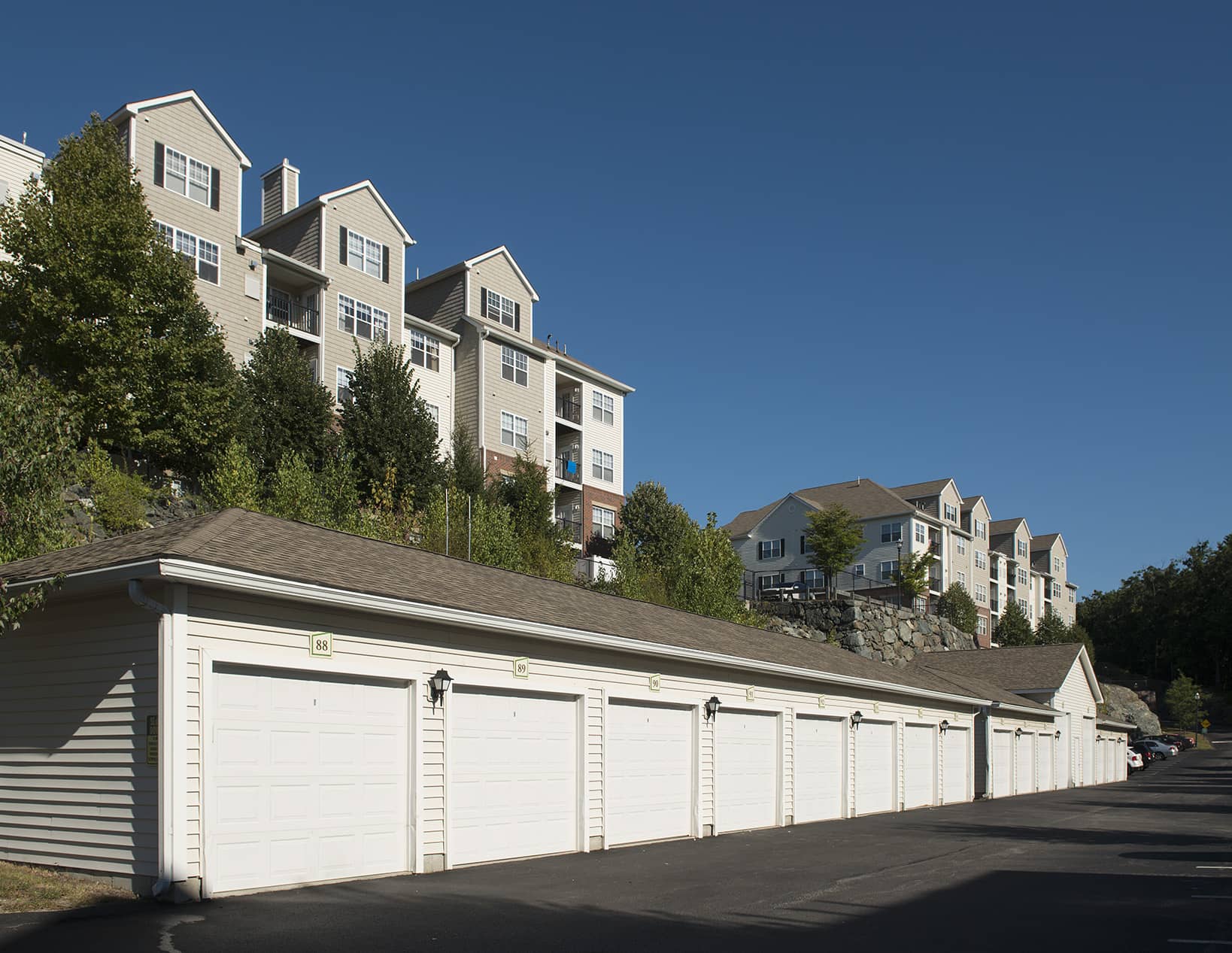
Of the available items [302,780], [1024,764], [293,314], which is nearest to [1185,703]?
[1024,764]

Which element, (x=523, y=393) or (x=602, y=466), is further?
(x=602, y=466)

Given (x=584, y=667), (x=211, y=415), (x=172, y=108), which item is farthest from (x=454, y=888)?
(x=172, y=108)

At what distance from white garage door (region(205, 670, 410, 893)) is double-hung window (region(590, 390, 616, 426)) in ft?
136

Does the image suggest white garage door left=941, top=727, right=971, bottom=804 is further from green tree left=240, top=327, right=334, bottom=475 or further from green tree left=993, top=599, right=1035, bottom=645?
green tree left=993, top=599, right=1035, bottom=645

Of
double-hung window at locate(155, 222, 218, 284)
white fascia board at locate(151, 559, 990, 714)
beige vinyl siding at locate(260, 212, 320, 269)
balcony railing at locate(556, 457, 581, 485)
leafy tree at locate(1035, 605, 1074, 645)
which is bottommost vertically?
leafy tree at locate(1035, 605, 1074, 645)

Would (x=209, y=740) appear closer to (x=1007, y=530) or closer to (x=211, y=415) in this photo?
(x=211, y=415)

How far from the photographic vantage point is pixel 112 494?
2780 centimetres

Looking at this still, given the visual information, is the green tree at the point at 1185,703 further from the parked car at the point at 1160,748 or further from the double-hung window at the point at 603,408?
the double-hung window at the point at 603,408

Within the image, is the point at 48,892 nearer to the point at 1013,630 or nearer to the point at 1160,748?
the point at 1160,748

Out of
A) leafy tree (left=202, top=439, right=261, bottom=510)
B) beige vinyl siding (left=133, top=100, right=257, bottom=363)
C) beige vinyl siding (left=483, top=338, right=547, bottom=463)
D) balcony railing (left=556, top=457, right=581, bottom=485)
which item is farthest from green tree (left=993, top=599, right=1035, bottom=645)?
leafy tree (left=202, top=439, right=261, bottom=510)

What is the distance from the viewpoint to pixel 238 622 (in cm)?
1251

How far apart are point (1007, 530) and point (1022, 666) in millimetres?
58314

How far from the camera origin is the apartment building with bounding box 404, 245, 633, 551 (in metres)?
48.8

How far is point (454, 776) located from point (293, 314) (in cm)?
3081
